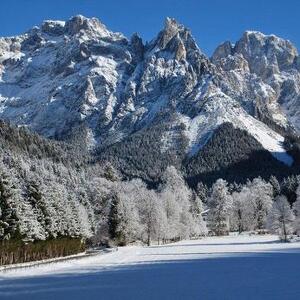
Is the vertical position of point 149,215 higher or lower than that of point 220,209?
lower

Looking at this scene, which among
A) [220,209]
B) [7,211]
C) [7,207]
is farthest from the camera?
[220,209]

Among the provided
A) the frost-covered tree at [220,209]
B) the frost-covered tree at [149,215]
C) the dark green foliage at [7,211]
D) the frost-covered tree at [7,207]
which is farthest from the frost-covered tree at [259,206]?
the dark green foliage at [7,211]

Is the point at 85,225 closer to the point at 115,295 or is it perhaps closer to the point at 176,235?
the point at 176,235

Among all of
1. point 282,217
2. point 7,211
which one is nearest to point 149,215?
point 282,217

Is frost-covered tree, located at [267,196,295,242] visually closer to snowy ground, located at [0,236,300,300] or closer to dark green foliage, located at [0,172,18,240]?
snowy ground, located at [0,236,300,300]

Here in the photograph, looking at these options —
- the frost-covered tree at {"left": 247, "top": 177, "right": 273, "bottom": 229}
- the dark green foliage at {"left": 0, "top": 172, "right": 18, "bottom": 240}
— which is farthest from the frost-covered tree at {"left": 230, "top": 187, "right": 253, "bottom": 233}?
the dark green foliage at {"left": 0, "top": 172, "right": 18, "bottom": 240}

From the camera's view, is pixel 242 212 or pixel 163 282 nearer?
pixel 163 282

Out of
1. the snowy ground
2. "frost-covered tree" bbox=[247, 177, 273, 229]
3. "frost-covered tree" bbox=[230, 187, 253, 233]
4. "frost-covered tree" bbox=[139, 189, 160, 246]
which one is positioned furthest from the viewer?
"frost-covered tree" bbox=[230, 187, 253, 233]

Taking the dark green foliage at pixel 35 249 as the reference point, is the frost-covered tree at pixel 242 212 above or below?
above

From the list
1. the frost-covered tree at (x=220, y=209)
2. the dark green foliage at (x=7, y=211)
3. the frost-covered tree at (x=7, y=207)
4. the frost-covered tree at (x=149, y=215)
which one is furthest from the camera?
the frost-covered tree at (x=220, y=209)

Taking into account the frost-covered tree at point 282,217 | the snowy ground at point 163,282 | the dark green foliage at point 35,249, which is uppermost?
the frost-covered tree at point 282,217

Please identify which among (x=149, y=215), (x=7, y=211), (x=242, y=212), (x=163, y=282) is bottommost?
(x=163, y=282)

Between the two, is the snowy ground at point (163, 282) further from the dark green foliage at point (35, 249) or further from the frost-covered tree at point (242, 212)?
the frost-covered tree at point (242, 212)

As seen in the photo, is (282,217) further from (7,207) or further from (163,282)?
(163,282)
